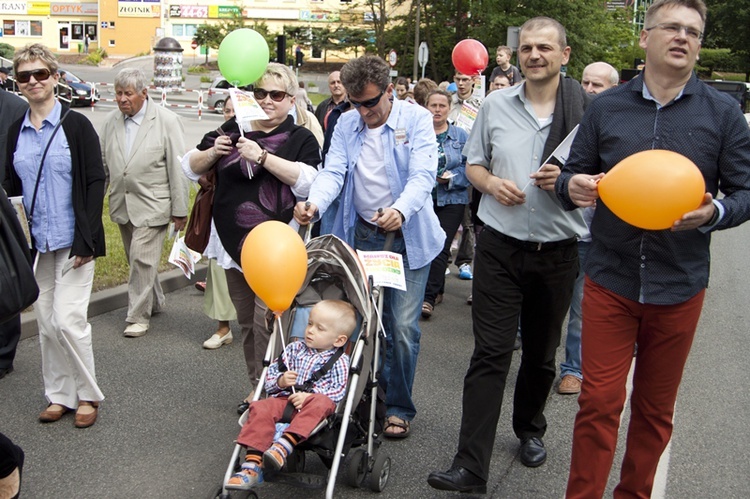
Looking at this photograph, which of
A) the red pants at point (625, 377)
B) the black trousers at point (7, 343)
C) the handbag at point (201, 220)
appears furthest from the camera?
the black trousers at point (7, 343)

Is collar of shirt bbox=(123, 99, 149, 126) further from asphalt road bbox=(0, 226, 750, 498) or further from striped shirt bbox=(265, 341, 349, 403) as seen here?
Answer: striped shirt bbox=(265, 341, 349, 403)

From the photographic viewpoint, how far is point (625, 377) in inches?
148

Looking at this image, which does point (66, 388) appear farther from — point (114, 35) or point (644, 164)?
point (114, 35)

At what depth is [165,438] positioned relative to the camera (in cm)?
508

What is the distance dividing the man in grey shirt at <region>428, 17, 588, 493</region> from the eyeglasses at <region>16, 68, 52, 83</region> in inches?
98.5

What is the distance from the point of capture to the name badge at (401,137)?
4.80 meters

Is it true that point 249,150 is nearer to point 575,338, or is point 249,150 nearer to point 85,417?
point 85,417

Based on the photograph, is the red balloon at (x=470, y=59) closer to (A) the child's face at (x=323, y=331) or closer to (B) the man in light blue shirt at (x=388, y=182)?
(B) the man in light blue shirt at (x=388, y=182)

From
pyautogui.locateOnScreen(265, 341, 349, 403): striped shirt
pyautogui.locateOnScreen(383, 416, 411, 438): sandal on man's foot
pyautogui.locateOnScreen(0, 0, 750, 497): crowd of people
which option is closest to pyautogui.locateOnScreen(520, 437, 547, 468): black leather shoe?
pyautogui.locateOnScreen(0, 0, 750, 497): crowd of people

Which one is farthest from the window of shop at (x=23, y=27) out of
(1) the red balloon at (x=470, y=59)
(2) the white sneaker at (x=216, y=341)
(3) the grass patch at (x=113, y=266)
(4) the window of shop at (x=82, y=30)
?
(2) the white sneaker at (x=216, y=341)

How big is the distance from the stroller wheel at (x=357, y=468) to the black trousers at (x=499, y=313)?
45 cm

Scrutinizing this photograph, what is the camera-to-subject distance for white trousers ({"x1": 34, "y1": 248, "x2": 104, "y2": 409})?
5105 millimetres

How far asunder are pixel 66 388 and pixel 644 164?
3.67m

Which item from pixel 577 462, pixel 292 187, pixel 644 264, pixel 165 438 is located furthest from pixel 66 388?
pixel 644 264
